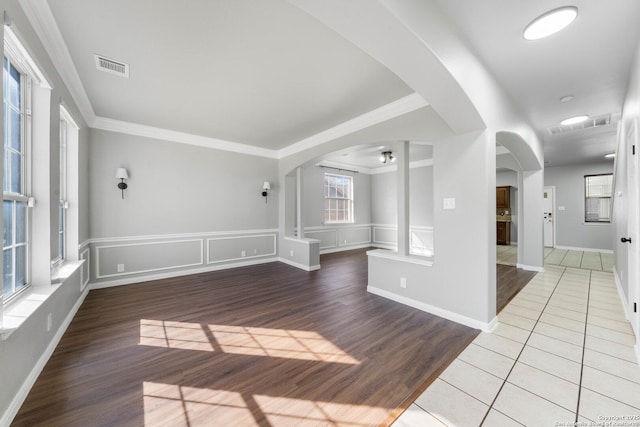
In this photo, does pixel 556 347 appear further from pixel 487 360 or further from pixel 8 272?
pixel 8 272

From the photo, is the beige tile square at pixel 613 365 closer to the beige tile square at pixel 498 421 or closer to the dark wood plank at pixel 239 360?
the dark wood plank at pixel 239 360

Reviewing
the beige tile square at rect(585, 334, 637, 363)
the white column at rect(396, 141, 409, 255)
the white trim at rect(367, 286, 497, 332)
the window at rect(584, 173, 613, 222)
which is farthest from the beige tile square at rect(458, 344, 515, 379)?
the window at rect(584, 173, 613, 222)

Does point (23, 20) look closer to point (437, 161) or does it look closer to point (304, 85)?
point (304, 85)

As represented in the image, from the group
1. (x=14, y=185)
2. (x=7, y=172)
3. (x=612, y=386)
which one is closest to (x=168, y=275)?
(x=14, y=185)

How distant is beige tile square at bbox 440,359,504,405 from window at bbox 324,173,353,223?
5.33 m

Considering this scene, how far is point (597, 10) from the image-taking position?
67.2 inches

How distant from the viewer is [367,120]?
11.6 ft

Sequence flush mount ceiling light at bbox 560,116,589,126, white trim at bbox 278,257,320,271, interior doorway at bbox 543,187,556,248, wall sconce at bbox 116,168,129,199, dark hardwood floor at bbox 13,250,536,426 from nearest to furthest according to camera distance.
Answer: dark hardwood floor at bbox 13,250,536,426
flush mount ceiling light at bbox 560,116,589,126
wall sconce at bbox 116,168,129,199
white trim at bbox 278,257,320,271
interior doorway at bbox 543,187,556,248

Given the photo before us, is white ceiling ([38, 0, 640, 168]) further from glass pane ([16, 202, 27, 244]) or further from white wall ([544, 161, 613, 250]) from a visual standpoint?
white wall ([544, 161, 613, 250])

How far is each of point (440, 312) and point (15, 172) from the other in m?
4.07

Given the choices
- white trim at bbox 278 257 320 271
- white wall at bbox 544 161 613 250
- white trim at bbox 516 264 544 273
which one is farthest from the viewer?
white wall at bbox 544 161 613 250

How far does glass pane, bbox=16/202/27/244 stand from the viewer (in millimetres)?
1869

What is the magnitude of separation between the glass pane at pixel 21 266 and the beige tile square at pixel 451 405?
121 inches

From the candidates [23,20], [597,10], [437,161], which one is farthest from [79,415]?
[597,10]
